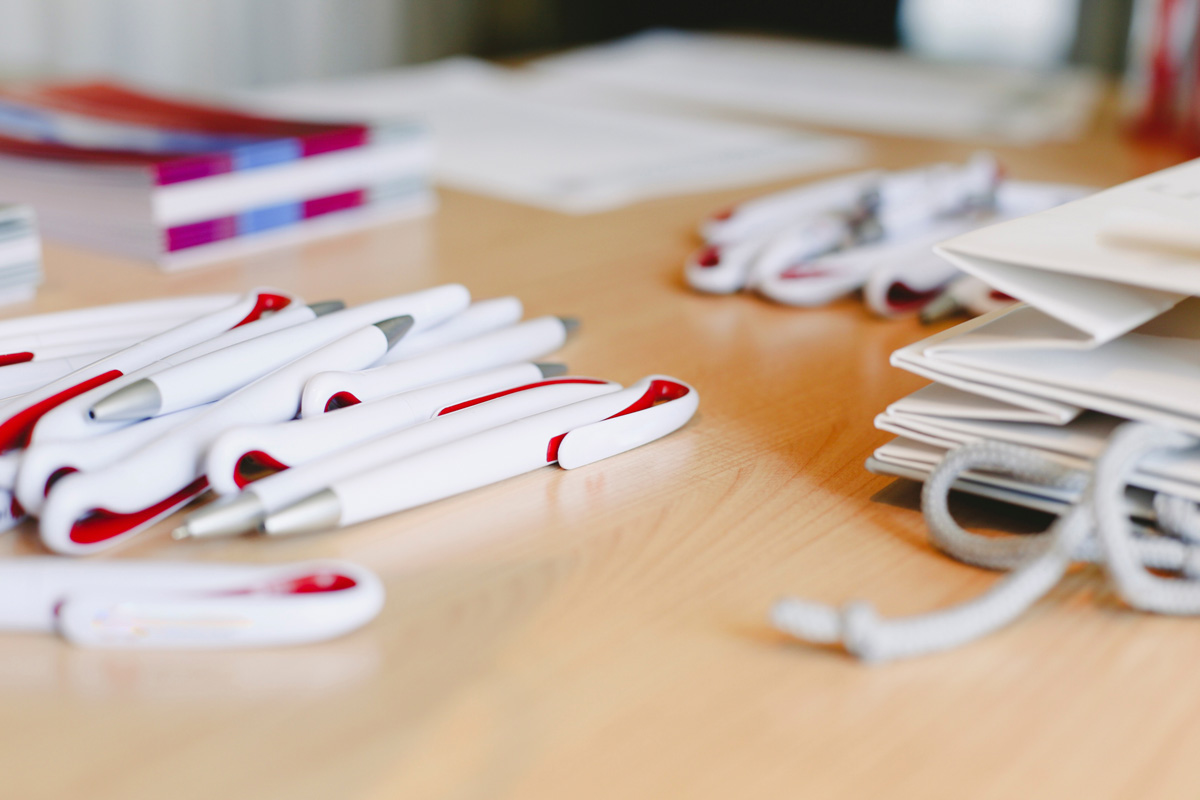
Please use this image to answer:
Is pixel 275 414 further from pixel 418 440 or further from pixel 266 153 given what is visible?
pixel 266 153

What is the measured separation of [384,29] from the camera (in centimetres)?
260

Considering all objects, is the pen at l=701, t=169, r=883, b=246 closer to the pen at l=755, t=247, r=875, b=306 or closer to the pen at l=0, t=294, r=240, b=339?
the pen at l=755, t=247, r=875, b=306

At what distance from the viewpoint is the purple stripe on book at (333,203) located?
77 centimetres

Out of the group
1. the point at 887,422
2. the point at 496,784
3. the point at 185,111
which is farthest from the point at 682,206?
the point at 496,784

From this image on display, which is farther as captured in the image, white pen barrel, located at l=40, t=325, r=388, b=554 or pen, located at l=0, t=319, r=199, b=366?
pen, located at l=0, t=319, r=199, b=366

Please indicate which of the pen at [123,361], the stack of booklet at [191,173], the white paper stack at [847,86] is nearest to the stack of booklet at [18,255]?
the stack of booklet at [191,173]

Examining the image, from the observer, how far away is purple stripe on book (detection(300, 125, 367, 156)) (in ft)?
2.44

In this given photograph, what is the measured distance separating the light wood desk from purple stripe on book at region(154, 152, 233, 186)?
0.34 meters

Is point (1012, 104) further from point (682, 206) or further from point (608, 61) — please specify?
point (682, 206)

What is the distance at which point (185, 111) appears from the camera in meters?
0.85

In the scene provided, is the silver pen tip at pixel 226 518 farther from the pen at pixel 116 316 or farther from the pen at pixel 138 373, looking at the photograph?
the pen at pixel 116 316

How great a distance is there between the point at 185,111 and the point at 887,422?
2.13 ft

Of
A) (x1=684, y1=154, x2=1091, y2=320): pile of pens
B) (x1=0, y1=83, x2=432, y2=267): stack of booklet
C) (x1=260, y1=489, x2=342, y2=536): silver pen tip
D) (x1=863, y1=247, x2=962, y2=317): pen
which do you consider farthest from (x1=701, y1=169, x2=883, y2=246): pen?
(x1=260, y1=489, x2=342, y2=536): silver pen tip

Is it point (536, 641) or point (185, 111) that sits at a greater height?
point (185, 111)
